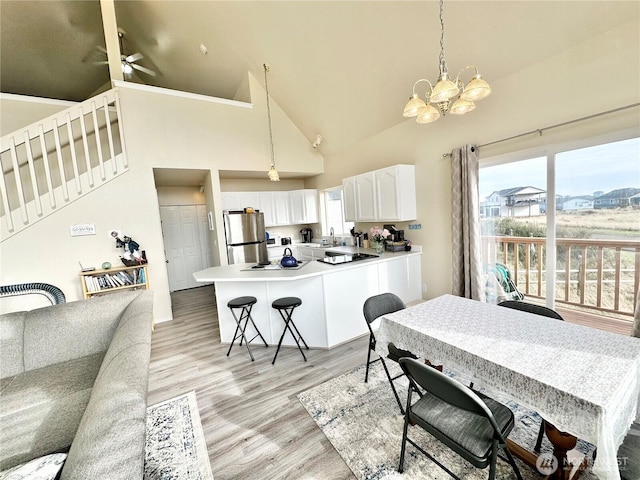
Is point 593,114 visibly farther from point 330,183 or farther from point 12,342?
point 12,342

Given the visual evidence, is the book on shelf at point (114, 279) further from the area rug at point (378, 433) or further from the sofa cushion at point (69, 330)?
the area rug at point (378, 433)

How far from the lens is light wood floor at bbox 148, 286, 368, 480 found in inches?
64.4

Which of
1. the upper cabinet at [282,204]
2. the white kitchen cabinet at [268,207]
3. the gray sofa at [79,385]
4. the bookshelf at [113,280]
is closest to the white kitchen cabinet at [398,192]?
the upper cabinet at [282,204]

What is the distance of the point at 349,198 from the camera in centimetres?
468

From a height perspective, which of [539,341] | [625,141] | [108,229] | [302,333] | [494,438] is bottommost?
[302,333]

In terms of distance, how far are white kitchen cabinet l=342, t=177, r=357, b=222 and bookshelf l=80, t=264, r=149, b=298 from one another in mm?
3325

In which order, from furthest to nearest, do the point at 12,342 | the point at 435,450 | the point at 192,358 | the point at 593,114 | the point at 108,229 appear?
the point at 108,229, the point at 192,358, the point at 593,114, the point at 12,342, the point at 435,450

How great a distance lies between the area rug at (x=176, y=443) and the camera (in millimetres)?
1593

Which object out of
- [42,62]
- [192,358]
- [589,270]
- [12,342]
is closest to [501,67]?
[589,270]

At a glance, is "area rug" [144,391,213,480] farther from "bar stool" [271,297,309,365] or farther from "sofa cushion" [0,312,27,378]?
"sofa cushion" [0,312,27,378]

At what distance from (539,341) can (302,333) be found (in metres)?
2.19

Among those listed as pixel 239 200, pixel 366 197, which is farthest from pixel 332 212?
pixel 239 200

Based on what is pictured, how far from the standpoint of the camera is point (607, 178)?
2.23 metres

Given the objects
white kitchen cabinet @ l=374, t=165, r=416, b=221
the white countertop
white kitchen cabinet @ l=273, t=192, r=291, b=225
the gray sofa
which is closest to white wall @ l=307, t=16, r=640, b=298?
white kitchen cabinet @ l=374, t=165, r=416, b=221
